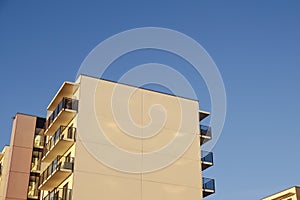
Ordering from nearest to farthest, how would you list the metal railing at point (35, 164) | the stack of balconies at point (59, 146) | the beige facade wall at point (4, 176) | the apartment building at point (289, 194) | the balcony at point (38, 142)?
the stack of balconies at point (59, 146)
the apartment building at point (289, 194)
the beige facade wall at point (4, 176)
the metal railing at point (35, 164)
the balcony at point (38, 142)

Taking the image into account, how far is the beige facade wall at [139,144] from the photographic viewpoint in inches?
1462

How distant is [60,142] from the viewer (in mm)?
38125

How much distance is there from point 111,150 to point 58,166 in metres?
4.44

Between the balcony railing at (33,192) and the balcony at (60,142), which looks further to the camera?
the balcony railing at (33,192)

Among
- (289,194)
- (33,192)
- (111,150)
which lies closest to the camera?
(111,150)

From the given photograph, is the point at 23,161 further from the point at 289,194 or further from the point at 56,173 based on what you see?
the point at 289,194

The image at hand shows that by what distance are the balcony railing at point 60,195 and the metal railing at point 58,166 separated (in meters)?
1.37

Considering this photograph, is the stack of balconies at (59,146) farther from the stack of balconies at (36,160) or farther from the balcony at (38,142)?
the balcony at (38,142)

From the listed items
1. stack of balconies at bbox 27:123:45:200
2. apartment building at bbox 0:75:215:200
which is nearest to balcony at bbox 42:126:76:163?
apartment building at bbox 0:75:215:200

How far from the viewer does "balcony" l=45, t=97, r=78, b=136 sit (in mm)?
39188

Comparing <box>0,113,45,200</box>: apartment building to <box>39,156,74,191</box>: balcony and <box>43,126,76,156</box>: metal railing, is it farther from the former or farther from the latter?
<box>43,126,76,156</box>: metal railing

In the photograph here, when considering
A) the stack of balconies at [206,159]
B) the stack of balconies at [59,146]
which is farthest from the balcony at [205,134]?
the stack of balconies at [59,146]

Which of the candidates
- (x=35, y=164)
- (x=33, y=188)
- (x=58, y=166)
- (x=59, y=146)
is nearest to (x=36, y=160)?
(x=35, y=164)

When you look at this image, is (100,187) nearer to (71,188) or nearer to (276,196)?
(71,188)
